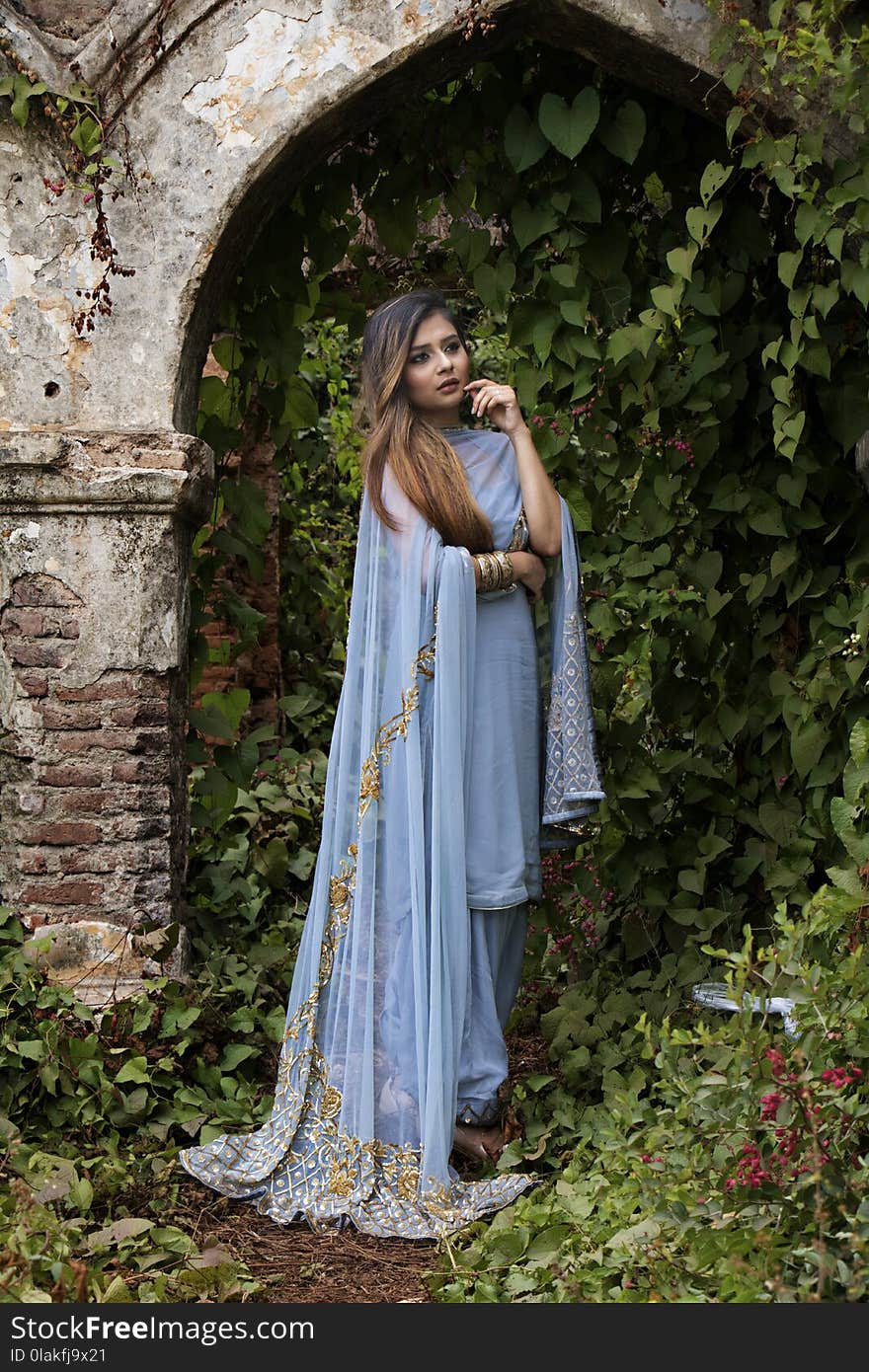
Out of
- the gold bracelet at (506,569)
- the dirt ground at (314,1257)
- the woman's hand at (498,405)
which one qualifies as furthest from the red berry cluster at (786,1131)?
the woman's hand at (498,405)

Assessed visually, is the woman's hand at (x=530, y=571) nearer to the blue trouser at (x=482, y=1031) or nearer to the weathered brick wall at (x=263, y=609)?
the blue trouser at (x=482, y=1031)

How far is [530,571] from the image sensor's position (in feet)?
12.3

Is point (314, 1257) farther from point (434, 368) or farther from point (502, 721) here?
point (434, 368)

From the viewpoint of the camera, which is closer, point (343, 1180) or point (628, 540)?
point (343, 1180)

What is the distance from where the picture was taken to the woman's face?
12.2 ft

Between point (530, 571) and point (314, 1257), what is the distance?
175 cm

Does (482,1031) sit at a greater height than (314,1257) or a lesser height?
greater

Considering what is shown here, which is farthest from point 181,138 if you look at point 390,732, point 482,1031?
point 482,1031

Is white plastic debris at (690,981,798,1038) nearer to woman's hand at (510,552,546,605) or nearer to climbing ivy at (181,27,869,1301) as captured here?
climbing ivy at (181,27,869,1301)

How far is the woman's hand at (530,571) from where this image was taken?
3.73 m

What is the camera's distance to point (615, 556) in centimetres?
459

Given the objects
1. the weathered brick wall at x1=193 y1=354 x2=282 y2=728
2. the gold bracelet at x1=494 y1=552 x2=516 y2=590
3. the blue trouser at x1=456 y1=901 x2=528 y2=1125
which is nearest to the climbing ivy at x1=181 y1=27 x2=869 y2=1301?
the blue trouser at x1=456 y1=901 x2=528 y2=1125

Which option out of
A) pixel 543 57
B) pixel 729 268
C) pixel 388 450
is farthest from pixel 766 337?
pixel 388 450

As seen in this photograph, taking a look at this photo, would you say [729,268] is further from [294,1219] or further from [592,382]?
[294,1219]
